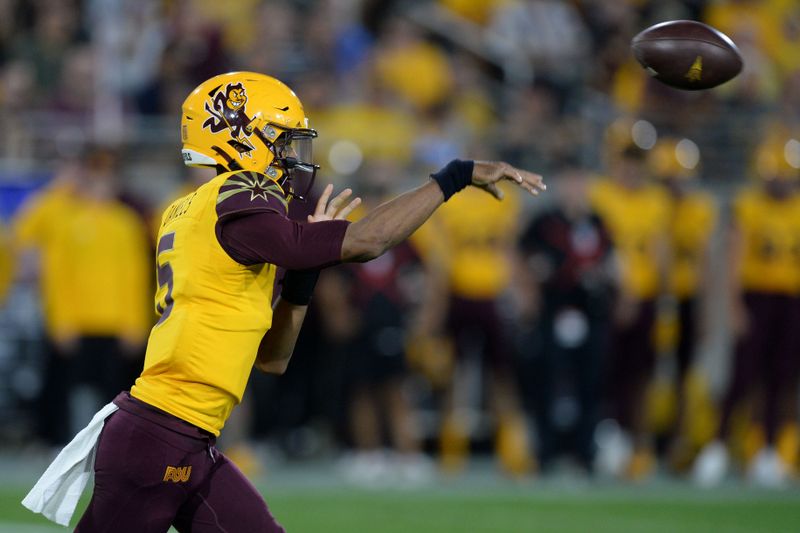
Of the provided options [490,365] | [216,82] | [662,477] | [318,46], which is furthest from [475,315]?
[216,82]

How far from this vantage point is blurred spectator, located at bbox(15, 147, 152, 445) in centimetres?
892

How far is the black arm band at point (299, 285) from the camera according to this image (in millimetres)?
4301

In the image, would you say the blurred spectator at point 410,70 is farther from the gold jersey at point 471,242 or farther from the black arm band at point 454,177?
the black arm band at point 454,177

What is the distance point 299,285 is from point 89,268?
4926 mm

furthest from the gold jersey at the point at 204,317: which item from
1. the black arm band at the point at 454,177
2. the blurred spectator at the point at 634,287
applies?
the blurred spectator at the point at 634,287

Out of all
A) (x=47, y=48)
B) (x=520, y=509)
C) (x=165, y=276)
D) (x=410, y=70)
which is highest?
(x=410, y=70)

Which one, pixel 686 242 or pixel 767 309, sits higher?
pixel 686 242

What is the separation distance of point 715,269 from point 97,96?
4575mm

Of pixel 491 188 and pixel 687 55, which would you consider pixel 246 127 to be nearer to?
pixel 491 188

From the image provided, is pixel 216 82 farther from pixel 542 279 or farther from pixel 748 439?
pixel 748 439

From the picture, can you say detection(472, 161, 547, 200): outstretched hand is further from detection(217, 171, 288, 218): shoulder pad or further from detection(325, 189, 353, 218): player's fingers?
detection(217, 171, 288, 218): shoulder pad

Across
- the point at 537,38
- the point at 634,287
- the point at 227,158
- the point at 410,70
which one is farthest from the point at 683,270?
the point at 227,158

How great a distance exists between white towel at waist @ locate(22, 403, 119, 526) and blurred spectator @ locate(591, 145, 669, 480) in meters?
5.71

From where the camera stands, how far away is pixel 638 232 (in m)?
9.38
